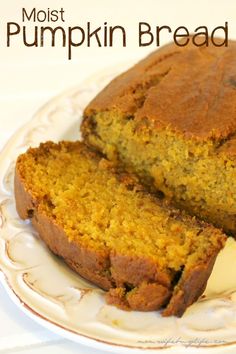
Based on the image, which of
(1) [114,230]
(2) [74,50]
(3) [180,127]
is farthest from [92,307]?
(2) [74,50]

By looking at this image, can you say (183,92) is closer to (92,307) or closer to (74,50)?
(92,307)

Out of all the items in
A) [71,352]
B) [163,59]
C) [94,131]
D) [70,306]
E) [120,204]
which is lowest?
[71,352]

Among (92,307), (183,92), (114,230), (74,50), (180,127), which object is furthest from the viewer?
(74,50)

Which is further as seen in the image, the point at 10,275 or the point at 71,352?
the point at 10,275

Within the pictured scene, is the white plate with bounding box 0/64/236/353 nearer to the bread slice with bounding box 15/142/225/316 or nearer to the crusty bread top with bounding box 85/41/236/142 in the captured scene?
the bread slice with bounding box 15/142/225/316

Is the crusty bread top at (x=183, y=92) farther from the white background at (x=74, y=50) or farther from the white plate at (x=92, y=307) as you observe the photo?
the white background at (x=74, y=50)

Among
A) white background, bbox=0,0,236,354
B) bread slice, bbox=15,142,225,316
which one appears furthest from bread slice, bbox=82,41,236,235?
white background, bbox=0,0,236,354

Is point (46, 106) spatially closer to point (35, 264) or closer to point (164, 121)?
point (164, 121)

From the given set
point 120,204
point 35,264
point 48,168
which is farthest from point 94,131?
point 35,264
